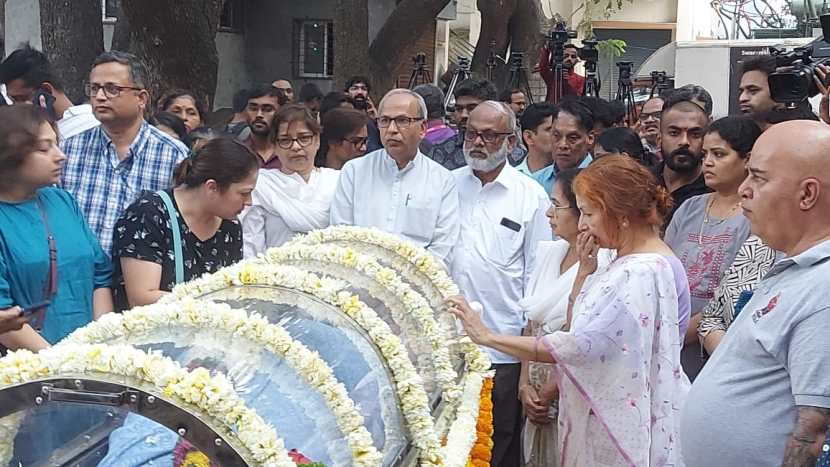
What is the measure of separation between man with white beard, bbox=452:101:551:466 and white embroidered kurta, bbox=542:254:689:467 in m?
1.12

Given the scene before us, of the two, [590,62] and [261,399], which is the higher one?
[590,62]

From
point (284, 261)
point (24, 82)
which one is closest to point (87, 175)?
point (284, 261)

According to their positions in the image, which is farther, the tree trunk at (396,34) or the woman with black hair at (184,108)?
the tree trunk at (396,34)

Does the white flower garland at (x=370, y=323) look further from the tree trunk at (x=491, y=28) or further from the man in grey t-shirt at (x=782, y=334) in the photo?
the tree trunk at (x=491, y=28)

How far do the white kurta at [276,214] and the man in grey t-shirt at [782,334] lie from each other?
245 centimetres

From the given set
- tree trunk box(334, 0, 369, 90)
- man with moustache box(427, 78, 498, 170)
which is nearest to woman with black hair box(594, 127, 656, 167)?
man with moustache box(427, 78, 498, 170)

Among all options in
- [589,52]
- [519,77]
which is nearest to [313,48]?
[519,77]

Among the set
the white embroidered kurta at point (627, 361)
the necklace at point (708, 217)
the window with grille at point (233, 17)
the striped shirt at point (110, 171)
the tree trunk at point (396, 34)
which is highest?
the window with grille at point (233, 17)

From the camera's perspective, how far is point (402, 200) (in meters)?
4.66

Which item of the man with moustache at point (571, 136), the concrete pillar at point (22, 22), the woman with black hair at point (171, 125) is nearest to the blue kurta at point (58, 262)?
the woman with black hair at point (171, 125)

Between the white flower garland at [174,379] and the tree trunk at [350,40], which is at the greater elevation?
the tree trunk at [350,40]

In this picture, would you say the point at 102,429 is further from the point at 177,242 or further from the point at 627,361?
the point at 627,361

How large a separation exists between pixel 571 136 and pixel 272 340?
3267 mm

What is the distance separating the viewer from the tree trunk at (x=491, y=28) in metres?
13.9
